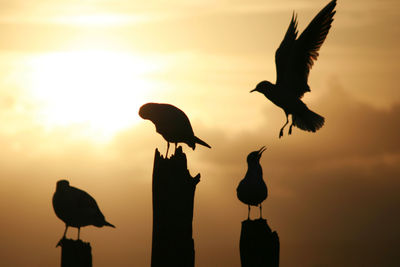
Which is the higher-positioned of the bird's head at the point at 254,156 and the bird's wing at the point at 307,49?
the bird's wing at the point at 307,49

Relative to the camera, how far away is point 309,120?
15.8m

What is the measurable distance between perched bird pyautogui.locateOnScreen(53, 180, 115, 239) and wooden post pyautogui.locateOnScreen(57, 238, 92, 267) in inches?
85.3

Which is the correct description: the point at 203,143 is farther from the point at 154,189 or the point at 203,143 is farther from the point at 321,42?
the point at 321,42

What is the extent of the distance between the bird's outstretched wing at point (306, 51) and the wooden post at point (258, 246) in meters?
5.95

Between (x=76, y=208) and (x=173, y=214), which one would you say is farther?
(x=76, y=208)

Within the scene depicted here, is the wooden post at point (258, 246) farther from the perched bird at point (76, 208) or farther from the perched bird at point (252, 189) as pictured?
the perched bird at point (76, 208)

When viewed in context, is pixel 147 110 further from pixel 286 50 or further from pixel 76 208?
pixel 286 50

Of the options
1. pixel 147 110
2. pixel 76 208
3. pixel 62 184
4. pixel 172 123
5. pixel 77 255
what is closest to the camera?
pixel 77 255

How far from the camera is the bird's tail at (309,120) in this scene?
1575 centimetres

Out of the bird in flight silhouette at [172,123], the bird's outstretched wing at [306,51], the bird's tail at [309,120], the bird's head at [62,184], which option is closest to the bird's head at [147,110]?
the bird in flight silhouette at [172,123]

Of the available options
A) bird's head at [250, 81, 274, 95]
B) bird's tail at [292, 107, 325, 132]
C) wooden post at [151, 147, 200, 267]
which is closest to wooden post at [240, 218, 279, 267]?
wooden post at [151, 147, 200, 267]

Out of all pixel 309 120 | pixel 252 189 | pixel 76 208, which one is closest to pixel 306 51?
pixel 309 120

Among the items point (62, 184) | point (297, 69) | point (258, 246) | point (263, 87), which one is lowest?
point (258, 246)

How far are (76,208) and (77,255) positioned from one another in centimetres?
250
